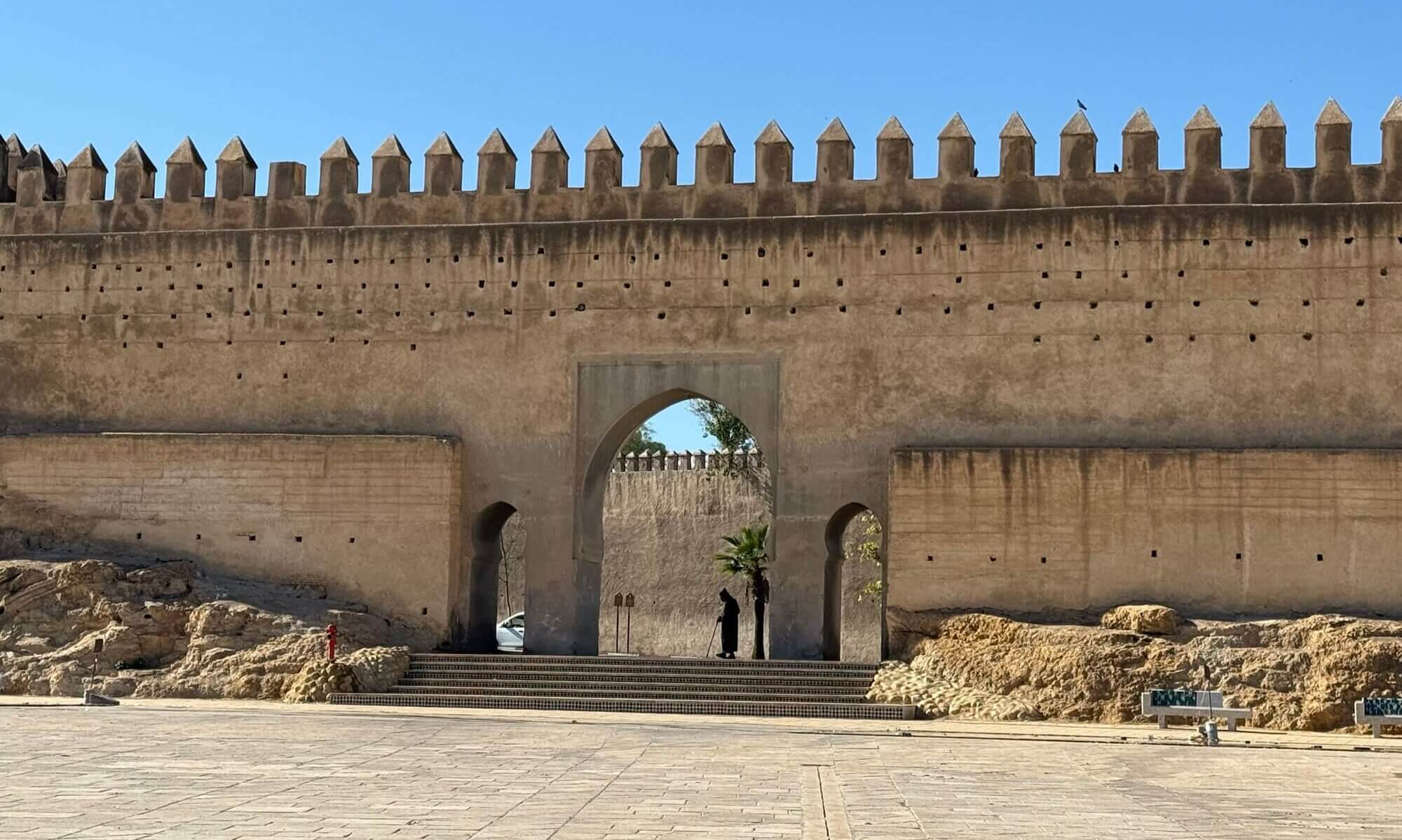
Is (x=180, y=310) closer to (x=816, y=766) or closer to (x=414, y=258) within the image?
(x=414, y=258)

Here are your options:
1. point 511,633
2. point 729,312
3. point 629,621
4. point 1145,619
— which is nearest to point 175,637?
point 729,312

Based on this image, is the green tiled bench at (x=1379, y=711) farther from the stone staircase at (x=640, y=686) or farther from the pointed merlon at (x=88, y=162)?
the pointed merlon at (x=88, y=162)

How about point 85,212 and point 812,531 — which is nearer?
point 812,531

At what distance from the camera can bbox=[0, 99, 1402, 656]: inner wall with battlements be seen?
58.3ft

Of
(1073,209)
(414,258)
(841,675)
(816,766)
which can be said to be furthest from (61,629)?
(1073,209)

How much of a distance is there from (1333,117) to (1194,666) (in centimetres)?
621

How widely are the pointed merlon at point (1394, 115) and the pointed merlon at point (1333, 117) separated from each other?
36 cm

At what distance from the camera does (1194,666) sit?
51.9 ft

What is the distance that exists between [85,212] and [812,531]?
32.1 feet

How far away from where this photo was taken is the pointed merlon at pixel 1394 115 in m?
17.9

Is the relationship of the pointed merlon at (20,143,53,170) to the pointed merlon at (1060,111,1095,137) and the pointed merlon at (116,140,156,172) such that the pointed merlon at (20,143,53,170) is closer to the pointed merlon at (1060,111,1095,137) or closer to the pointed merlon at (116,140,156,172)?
the pointed merlon at (116,140,156,172)

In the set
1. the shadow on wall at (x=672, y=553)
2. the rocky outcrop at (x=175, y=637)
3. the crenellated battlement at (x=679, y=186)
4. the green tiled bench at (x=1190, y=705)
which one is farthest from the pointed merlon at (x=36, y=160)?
the green tiled bench at (x=1190, y=705)

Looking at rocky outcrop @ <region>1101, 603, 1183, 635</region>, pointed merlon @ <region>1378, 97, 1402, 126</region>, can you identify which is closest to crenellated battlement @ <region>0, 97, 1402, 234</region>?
pointed merlon @ <region>1378, 97, 1402, 126</region>

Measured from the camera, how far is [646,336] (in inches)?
750
